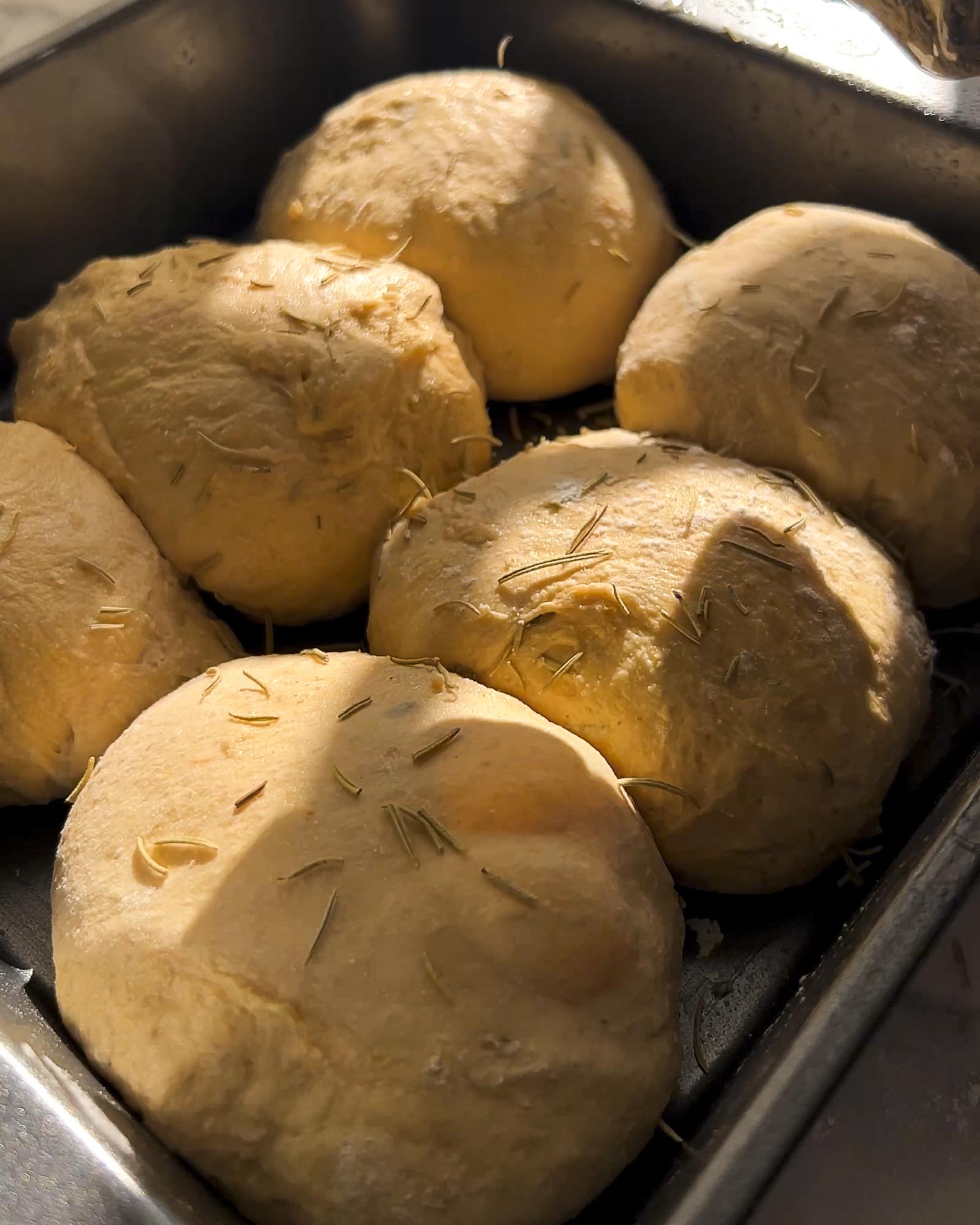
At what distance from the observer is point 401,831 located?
78 centimetres

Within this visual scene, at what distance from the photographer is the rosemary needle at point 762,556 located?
3.10ft

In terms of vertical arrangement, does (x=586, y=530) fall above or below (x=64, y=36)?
below

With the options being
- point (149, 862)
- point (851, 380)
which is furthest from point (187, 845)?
point (851, 380)

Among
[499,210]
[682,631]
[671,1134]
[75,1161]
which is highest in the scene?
[499,210]

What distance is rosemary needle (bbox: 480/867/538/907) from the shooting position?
0.76 meters

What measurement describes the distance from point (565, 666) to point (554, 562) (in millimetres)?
100

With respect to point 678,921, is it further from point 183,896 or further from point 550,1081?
point 183,896

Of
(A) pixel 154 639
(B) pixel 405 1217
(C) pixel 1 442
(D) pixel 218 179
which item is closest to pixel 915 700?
(B) pixel 405 1217

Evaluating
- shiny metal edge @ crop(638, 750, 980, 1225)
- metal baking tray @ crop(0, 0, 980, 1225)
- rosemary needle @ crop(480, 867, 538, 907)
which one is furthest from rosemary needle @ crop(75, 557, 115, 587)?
shiny metal edge @ crop(638, 750, 980, 1225)

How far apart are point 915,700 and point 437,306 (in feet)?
2.23

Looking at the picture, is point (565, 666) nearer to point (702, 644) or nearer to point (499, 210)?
point (702, 644)

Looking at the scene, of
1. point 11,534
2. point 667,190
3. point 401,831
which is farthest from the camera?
point 667,190

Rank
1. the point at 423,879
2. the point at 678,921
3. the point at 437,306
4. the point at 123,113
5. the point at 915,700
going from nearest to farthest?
the point at 423,879 < the point at 678,921 < the point at 915,700 < the point at 437,306 < the point at 123,113

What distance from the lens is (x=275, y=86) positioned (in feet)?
5.08
